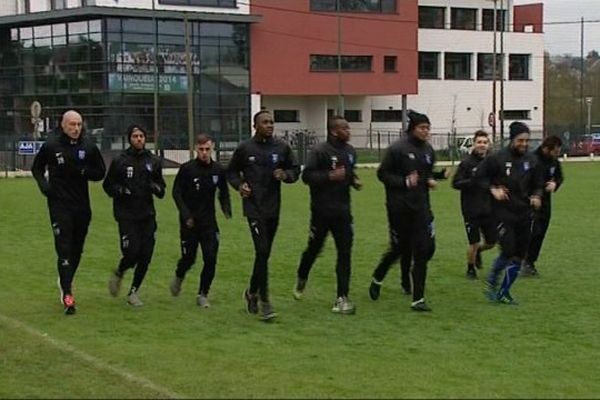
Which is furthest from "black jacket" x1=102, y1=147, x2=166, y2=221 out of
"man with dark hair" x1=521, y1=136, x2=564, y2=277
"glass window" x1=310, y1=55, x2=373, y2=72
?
"glass window" x1=310, y1=55, x2=373, y2=72

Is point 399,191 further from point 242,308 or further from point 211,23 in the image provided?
point 211,23

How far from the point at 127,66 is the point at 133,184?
1799 inches

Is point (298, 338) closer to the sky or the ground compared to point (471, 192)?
closer to the ground

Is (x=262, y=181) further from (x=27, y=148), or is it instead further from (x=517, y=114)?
(x=517, y=114)

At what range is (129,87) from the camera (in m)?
54.8

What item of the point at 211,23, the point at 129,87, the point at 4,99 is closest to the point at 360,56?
the point at 211,23

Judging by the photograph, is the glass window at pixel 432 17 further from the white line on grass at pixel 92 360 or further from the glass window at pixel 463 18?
the white line on grass at pixel 92 360

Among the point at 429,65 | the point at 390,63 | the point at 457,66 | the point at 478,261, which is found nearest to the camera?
the point at 478,261

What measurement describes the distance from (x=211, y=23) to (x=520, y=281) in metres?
47.1

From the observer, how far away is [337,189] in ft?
32.6

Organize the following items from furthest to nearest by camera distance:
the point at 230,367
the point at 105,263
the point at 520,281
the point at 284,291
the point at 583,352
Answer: the point at 105,263 < the point at 520,281 < the point at 284,291 < the point at 583,352 < the point at 230,367

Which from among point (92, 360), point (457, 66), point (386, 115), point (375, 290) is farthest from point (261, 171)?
point (457, 66)

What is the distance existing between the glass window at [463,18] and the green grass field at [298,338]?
58882 mm

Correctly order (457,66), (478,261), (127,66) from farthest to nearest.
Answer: (457,66) < (127,66) < (478,261)
